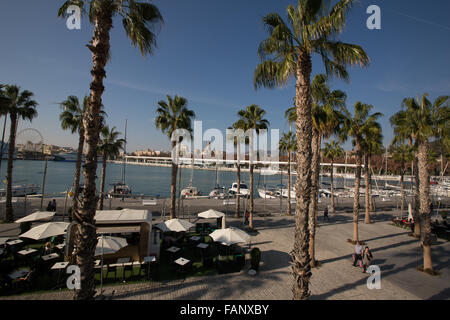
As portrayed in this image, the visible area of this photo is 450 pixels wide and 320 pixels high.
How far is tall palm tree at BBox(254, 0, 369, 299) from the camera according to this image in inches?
211

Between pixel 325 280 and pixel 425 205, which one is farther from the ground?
pixel 425 205

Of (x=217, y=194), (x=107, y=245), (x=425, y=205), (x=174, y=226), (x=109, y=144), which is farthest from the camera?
(x=217, y=194)

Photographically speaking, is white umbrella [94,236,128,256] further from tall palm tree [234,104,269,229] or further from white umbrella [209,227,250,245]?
tall palm tree [234,104,269,229]

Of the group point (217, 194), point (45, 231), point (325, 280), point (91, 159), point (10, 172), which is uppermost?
point (91, 159)

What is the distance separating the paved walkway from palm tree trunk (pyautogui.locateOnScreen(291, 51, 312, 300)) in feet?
9.43

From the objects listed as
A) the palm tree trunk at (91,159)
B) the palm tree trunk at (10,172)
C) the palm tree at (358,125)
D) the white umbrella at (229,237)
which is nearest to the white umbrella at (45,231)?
the palm tree trunk at (91,159)

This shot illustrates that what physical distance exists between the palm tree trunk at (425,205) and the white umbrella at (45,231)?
17225 millimetres

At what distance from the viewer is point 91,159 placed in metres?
4.67

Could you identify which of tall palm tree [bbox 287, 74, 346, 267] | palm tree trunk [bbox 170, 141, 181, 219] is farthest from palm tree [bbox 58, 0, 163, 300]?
palm tree trunk [bbox 170, 141, 181, 219]

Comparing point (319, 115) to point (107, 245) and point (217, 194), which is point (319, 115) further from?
point (217, 194)

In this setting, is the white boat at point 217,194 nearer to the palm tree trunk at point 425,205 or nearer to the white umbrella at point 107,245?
the white umbrella at point 107,245

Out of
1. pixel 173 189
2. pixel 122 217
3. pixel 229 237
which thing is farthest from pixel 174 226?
pixel 173 189

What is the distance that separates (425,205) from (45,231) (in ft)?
61.9
